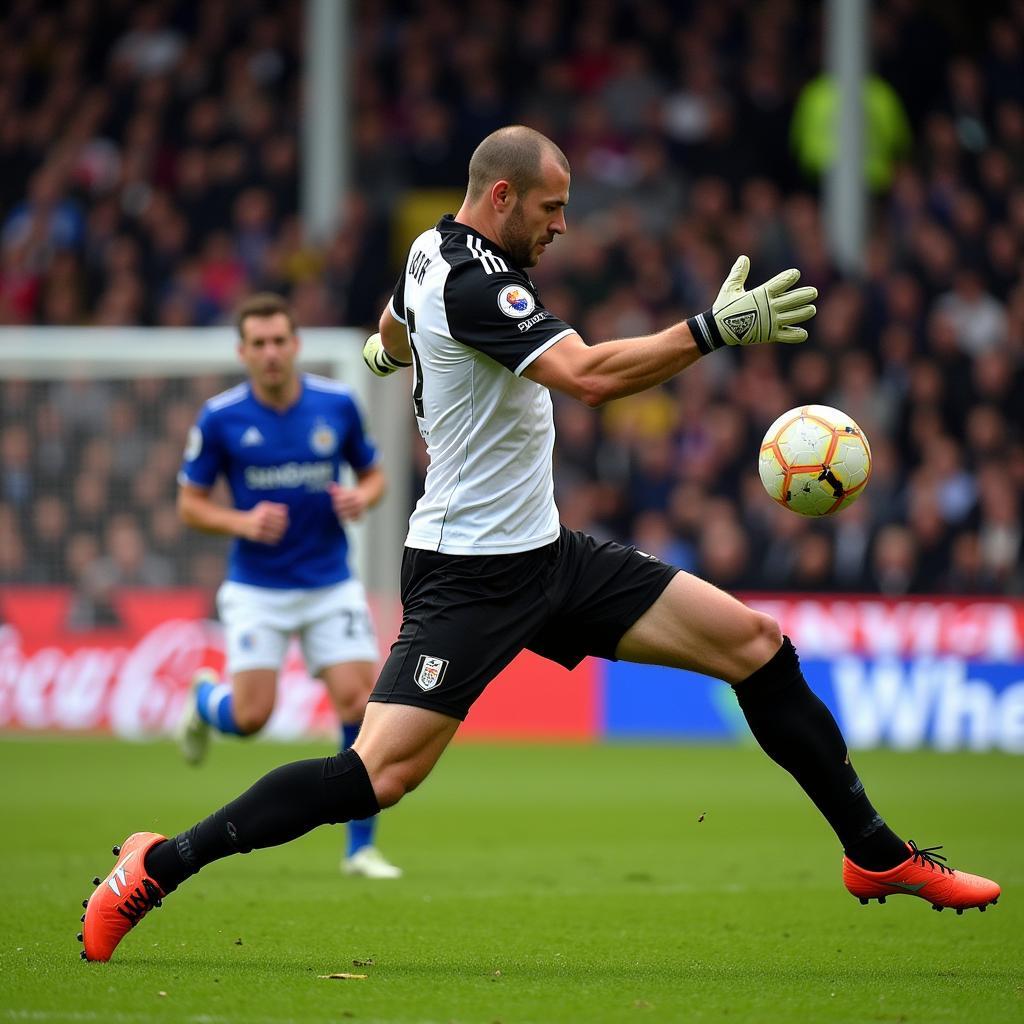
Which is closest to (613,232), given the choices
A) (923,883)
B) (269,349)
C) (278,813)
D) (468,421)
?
(269,349)

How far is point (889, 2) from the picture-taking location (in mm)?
20406

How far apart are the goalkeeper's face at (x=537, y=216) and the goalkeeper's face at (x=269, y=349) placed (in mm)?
3150

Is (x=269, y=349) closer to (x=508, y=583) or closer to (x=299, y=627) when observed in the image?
(x=299, y=627)

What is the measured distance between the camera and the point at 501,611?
5.79 m

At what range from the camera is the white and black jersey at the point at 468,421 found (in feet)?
18.6

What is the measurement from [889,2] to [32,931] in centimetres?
1662

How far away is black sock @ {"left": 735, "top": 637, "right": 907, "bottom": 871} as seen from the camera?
5.98 meters

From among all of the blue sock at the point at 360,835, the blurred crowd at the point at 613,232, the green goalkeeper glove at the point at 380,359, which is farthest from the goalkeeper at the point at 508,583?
the blurred crowd at the point at 613,232

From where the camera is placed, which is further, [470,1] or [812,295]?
[470,1]

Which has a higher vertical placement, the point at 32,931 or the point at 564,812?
the point at 32,931

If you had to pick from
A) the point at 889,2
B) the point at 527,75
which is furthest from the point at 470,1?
the point at 889,2

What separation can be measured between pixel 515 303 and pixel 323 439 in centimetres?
361

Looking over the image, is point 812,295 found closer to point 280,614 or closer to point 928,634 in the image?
point 280,614

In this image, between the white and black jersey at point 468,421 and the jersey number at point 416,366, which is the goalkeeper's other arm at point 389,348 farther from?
the white and black jersey at point 468,421
